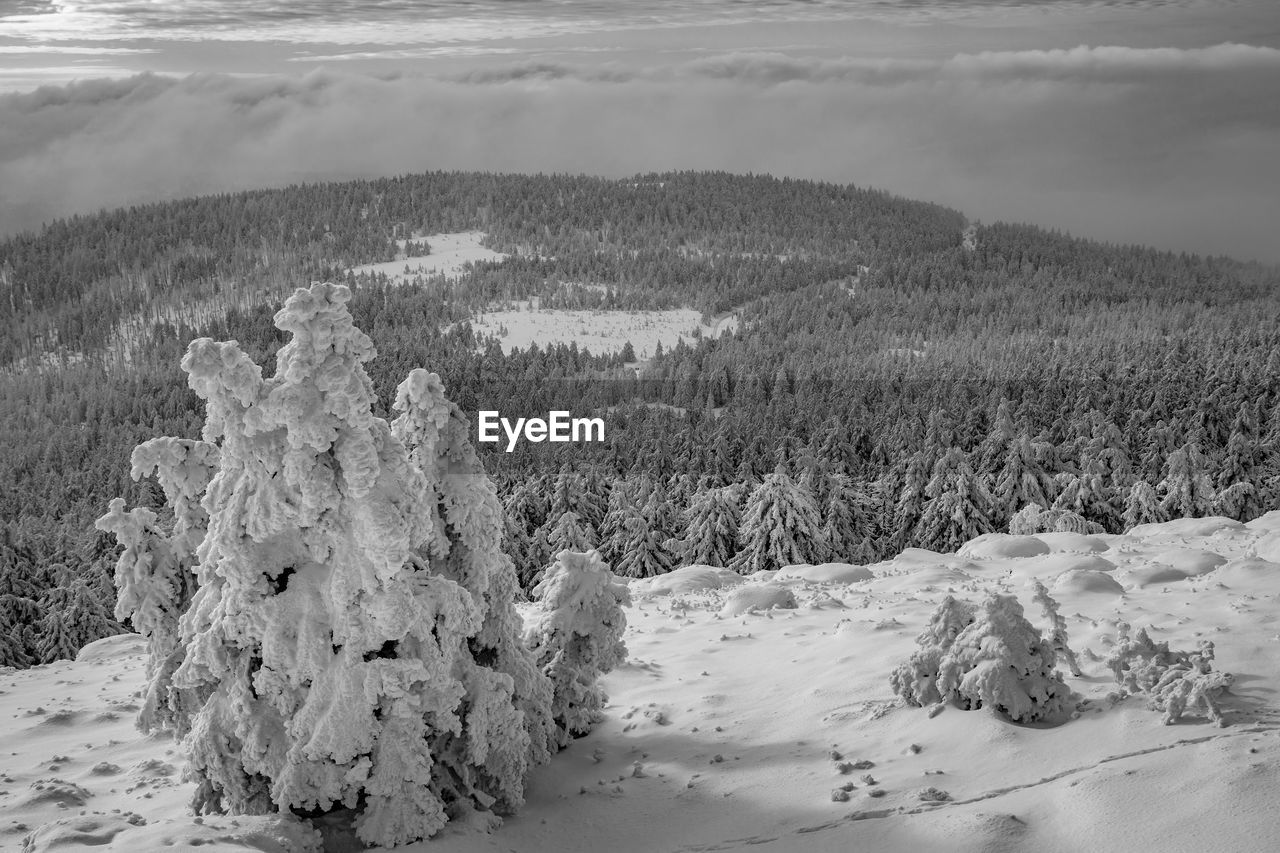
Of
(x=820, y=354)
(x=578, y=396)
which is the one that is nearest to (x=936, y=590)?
(x=578, y=396)

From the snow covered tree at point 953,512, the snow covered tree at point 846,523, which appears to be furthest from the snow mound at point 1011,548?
the snow covered tree at point 953,512

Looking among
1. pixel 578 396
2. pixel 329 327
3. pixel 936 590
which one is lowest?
pixel 578 396

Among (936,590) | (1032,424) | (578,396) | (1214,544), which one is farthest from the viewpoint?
(578,396)

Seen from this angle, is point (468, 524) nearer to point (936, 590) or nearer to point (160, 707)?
point (160, 707)

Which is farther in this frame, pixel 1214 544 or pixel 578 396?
pixel 578 396

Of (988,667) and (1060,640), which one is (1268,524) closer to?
(1060,640)

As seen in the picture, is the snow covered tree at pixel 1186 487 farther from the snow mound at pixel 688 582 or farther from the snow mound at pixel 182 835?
the snow mound at pixel 182 835
